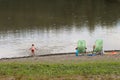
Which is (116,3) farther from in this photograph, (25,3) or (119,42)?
(119,42)

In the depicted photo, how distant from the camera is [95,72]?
17109 mm

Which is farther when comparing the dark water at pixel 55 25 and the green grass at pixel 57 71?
the dark water at pixel 55 25

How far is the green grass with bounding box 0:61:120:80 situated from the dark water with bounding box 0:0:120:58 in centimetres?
1369

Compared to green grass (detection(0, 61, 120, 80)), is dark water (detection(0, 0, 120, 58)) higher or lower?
higher

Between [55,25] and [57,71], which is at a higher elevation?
[55,25]

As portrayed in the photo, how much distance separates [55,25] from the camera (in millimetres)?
47469

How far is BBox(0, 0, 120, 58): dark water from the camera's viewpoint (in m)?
35.9

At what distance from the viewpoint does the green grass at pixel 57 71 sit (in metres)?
16.5

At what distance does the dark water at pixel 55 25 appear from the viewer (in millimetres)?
35906

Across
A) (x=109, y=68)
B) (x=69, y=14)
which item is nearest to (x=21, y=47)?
(x=109, y=68)

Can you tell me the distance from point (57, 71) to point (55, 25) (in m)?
30.1

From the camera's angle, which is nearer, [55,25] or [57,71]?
[57,71]

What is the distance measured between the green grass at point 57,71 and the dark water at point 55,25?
13.7m

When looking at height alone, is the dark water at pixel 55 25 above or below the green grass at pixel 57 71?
above
